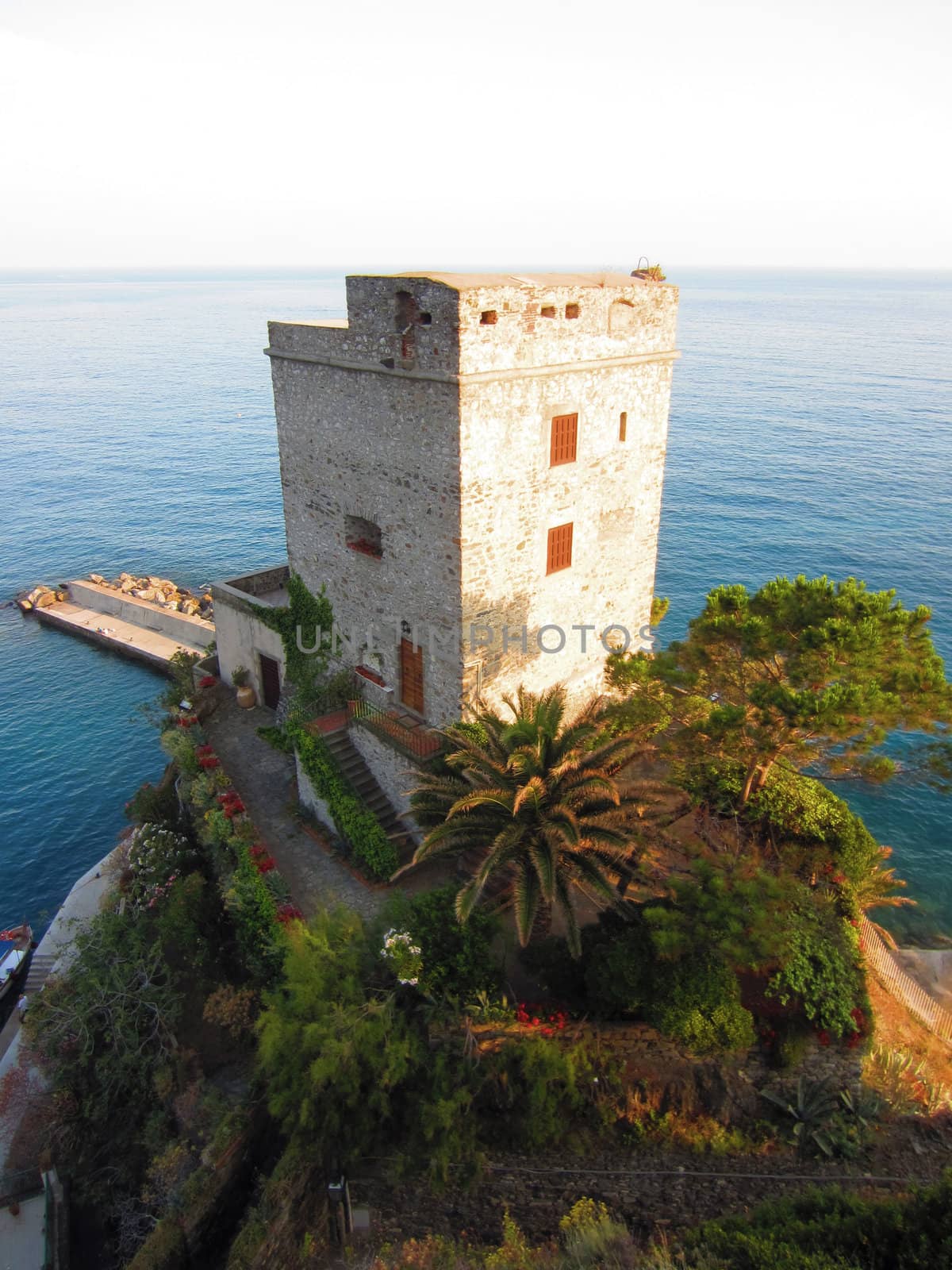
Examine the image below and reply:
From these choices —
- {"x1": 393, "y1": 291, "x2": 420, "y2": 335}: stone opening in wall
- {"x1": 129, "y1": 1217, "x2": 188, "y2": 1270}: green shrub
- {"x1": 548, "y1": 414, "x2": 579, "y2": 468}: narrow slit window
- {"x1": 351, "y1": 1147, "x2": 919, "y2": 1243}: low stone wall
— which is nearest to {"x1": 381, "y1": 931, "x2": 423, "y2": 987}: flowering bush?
{"x1": 351, "y1": 1147, "x2": 919, "y2": 1243}: low stone wall

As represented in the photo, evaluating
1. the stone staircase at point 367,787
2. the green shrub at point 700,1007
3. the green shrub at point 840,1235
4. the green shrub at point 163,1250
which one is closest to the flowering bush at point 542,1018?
the green shrub at point 700,1007

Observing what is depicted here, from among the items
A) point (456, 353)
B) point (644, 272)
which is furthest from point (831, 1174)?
point (644, 272)

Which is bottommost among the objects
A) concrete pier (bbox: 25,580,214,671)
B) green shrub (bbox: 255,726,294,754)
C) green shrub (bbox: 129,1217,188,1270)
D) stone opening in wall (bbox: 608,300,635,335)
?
concrete pier (bbox: 25,580,214,671)

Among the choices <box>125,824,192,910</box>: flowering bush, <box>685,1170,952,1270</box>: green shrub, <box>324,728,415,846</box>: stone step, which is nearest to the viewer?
<box>685,1170,952,1270</box>: green shrub

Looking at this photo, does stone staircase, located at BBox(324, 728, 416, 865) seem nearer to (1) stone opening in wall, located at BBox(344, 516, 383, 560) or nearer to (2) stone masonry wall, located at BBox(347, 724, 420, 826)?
(2) stone masonry wall, located at BBox(347, 724, 420, 826)

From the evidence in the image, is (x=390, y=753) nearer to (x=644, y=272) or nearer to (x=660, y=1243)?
(x=660, y=1243)

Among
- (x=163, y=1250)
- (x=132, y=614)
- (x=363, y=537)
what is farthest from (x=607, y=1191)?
(x=132, y=614)

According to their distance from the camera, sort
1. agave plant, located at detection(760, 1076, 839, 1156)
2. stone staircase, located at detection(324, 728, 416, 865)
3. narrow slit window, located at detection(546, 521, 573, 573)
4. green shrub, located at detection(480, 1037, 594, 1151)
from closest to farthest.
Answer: green shrub, located at detection(480, 1037, 594, 1151) < agave plant, located at detection(760, 1076, 839, 1156) < narrow slit window, located at detection(546, 521, 573, 573) < stone staircase, located at detection(324, 728, 416, 865)

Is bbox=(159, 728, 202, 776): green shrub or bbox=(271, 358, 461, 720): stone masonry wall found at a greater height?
bbox=(271, 358, 461, 720): stone masonry wall
